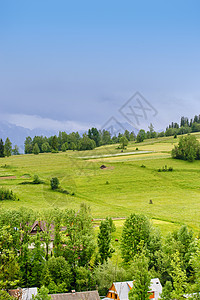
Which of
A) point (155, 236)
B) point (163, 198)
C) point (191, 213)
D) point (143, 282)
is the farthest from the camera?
point (163, 198)

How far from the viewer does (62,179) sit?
91188 mm

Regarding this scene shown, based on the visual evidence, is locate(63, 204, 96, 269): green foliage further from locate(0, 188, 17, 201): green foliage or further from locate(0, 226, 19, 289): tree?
locate(0, 188, 17, 201): green foliage

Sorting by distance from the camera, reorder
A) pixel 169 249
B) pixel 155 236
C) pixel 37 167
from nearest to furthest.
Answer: pixel 169 249 < pixel 155 236 < pixel 37 167

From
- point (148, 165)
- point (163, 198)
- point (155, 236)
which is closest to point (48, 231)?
point (155, 236)

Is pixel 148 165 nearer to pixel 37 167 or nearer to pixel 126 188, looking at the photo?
pixel 126 188

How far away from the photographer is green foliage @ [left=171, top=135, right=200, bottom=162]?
108275mm

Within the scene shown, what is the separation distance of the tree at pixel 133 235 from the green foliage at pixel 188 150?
7514cm

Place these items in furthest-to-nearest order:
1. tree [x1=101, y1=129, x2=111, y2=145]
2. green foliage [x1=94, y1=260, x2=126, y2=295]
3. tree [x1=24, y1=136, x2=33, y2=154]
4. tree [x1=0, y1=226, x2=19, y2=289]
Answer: tree [x1=24, y1=136, x2=33, y2=154] → tree [x1=101, y1=129, x2=111, y2=145] → green foliage [x1=94, y1=260, x2=126, y2=295] → tree [x1=0, y1=226, x2=19, y2=289]

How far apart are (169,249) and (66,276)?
45.2ft

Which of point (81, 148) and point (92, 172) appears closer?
point (92, 172)

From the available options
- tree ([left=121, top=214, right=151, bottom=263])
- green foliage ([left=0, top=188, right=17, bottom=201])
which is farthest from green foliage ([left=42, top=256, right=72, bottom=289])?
green foliage ([left=0, top=188, right=17, bottom=201])

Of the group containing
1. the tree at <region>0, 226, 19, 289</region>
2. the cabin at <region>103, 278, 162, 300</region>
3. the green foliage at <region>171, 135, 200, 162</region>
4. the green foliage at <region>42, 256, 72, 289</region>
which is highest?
the green foliage at <region>171, 135, 200, 162</region>

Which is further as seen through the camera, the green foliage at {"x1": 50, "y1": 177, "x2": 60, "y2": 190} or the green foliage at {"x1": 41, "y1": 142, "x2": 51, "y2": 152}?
the green foliage at {"x1": 41, "y1": 142, "x2": 51, "y2": 152}

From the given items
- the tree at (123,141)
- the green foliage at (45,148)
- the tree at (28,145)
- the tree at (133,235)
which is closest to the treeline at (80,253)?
the tree at (133,235)
